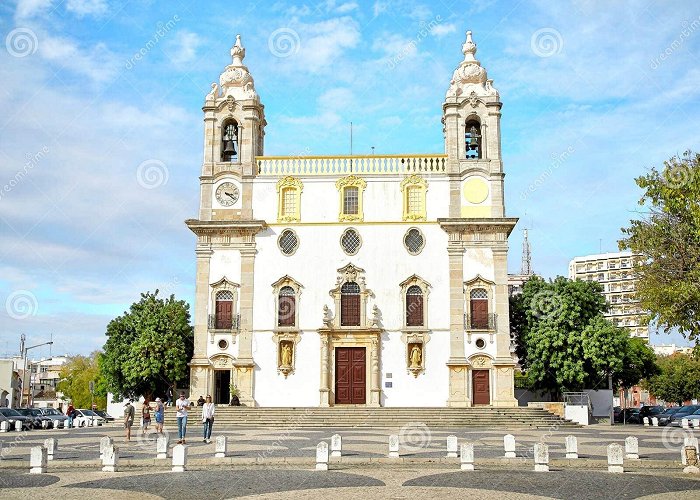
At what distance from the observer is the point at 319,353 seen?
3872cm

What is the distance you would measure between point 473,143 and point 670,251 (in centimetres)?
1773

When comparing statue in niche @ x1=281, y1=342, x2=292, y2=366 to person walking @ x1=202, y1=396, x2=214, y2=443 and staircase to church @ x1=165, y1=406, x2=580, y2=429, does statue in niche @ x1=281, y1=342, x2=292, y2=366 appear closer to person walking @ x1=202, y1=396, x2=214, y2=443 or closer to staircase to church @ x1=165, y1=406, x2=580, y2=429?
staircase to church @ x1=165, y1=406, x2=580, y2=429

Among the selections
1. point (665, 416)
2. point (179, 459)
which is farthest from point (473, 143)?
point (179, 459)

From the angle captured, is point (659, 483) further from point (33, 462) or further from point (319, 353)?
point (319, 353)

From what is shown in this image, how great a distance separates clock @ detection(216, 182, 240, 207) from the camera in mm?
40812

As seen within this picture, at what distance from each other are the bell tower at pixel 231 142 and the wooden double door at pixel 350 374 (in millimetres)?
8816

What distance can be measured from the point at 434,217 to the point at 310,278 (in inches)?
278

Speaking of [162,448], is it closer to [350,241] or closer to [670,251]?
[670,251]

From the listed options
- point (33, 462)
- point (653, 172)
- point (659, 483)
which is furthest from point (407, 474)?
point (653, 172)

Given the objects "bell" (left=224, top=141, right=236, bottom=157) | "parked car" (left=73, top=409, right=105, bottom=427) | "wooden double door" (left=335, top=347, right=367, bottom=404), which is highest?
"bell" (left=224, top=141, right=236, bottom=157)

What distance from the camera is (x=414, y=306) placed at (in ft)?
128

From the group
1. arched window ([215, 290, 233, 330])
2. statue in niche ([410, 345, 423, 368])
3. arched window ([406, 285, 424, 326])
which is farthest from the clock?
statue in niche ([410, 345, 423, 368])

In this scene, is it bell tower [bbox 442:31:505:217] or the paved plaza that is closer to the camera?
the paved plaza

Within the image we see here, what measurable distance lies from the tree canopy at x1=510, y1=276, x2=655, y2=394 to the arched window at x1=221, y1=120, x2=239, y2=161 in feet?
56.2
